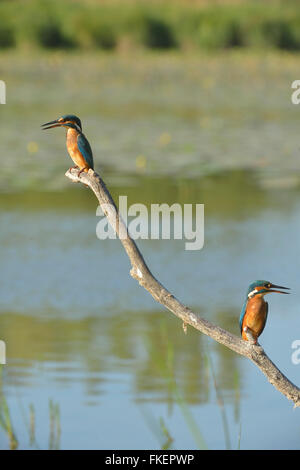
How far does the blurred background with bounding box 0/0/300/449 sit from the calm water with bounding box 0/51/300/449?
0.06 ft

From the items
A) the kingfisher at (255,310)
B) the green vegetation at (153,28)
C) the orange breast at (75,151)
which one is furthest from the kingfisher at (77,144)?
the green vegetation at (153,28)

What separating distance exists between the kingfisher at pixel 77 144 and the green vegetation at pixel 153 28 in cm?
1719

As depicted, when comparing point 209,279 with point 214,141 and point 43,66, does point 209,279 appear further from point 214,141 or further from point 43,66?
point 43,66

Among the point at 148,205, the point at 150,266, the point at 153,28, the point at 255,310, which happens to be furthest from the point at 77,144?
the point at 153,28

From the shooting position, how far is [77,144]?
3354 millimetres

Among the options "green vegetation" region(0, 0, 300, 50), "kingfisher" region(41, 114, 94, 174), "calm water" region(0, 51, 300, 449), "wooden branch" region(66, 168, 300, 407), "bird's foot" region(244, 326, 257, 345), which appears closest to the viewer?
"wooden branch" region(66, 168, 300, 407)

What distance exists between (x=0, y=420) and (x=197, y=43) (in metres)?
16.6

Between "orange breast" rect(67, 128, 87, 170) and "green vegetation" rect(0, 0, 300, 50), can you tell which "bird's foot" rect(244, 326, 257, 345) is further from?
"green vegetation" rect(0, 0, 300, 50)

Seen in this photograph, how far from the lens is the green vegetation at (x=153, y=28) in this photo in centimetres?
2069

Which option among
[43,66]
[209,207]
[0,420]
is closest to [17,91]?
[43,66]

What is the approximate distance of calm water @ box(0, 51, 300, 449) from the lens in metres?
5.15

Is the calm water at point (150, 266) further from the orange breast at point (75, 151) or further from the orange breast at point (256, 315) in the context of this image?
the orange breast at point (256, 315)

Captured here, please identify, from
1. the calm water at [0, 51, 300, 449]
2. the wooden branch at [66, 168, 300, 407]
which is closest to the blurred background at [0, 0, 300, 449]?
the calm water at [0, 51, 300, 449]

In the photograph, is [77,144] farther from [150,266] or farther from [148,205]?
[148,205]
